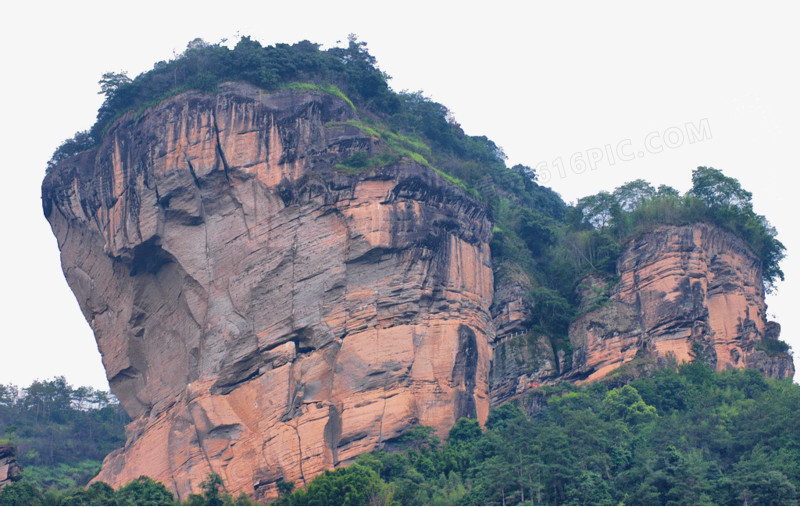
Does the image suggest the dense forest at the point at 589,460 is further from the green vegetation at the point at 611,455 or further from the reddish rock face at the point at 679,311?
the reddish rock face at the point at 679,311

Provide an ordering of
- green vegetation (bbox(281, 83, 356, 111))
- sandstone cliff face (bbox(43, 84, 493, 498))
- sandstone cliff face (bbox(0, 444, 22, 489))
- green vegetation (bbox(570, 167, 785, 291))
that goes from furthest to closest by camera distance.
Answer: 1. green vegetation (bbox(570, 167, 785, 291))
2. green vegetation (bbox(281, 83, 356, 111))
3. sandstone cliff face (bbox(43, 84, 493, 498))
4. sandstone cliff face (bbox(0, 444, 22, 489))

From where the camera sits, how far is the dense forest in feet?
104

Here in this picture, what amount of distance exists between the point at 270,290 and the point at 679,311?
15.9 metres

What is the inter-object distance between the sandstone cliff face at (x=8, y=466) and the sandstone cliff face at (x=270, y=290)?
4949 millimetres

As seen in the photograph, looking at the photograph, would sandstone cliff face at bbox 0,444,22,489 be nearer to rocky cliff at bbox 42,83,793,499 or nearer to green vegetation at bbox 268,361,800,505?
rocky cliff at bbox 42,83,793,499

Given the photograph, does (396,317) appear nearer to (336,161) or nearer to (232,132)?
(336,161)

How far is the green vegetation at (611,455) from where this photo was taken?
104 feet

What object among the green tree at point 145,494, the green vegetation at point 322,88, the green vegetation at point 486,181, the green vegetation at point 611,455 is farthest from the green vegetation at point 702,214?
the green tree at point 145,494

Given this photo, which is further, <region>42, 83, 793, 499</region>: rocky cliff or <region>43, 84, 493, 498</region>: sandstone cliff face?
<region>42, 83, 793, 499</region>: rocky cliff

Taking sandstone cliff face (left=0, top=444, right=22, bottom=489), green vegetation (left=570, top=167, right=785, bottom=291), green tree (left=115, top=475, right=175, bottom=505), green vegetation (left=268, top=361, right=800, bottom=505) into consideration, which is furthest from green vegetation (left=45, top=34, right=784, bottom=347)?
sandstone cliff face (left=0, top=444, right=22, bottom=489)

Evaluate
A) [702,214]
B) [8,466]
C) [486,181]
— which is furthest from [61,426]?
[702,214]

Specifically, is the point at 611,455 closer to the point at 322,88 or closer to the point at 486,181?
the point at 486,181

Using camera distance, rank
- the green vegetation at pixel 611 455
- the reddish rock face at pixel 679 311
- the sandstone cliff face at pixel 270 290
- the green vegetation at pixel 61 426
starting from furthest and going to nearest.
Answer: the green vegetation at pixel 61 426
the reddish rock face at pixel 679 311
the sandstone cliff face at pixel 270 290
the green vegetation at pixel 611 455

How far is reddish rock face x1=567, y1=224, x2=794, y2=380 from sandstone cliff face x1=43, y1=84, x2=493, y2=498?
4.75m
